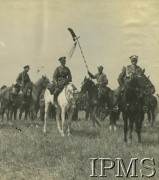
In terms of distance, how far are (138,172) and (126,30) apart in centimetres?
474

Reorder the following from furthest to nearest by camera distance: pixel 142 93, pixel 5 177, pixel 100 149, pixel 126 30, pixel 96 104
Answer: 1. pixel 96 104
2. pixel 126 30
3. pixel 142 93
4. pixel 100 149
5. pixel 5 177

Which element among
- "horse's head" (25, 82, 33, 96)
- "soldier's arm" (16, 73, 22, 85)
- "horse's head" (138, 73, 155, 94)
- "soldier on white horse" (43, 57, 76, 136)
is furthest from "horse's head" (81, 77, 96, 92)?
"horse's head" (138, 73, 155, 94)

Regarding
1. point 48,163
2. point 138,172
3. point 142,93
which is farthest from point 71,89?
point 138,172

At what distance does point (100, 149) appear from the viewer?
10078mm

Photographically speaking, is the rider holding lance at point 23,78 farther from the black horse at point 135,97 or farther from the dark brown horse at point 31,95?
the black horse at point 135,97

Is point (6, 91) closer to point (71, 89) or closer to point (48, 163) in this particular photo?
point (71, 89)

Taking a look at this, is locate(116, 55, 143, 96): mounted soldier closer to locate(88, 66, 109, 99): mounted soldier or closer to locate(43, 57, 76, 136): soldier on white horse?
locate(43, 57, 76, 136): soldier on white horse

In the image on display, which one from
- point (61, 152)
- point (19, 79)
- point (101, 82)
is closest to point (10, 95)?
point (19, 79)

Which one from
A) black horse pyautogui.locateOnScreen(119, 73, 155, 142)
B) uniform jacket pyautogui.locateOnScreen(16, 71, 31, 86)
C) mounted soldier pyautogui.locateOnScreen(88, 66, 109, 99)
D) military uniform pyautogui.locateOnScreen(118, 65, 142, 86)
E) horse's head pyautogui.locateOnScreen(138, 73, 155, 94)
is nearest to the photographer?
black horse pyautogui.locateOnScreen(119, 73, 155, 142)
